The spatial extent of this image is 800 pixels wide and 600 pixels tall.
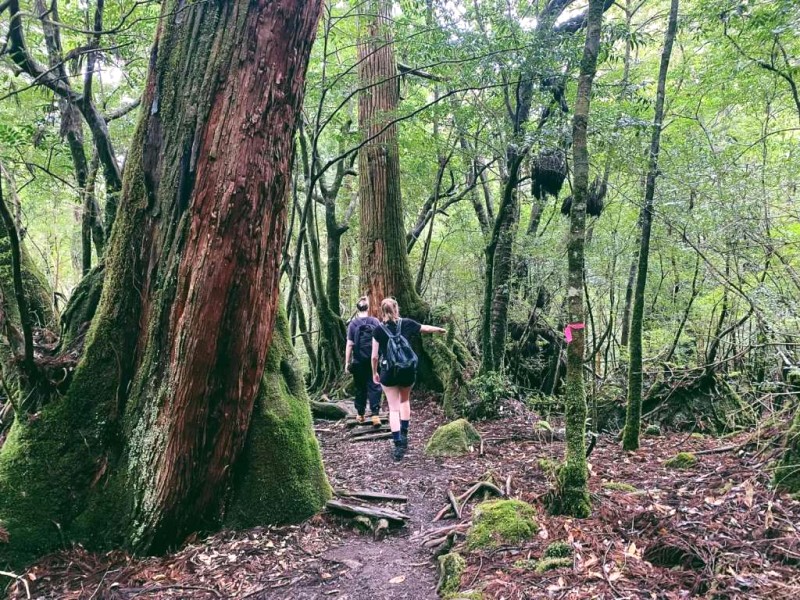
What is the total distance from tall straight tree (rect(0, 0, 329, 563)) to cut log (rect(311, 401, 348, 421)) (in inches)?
158

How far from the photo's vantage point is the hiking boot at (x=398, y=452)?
5.95 meters

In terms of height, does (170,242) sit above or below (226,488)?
above

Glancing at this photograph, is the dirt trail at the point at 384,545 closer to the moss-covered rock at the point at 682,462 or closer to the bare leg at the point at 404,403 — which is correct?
the bare leg at the point at 404,403

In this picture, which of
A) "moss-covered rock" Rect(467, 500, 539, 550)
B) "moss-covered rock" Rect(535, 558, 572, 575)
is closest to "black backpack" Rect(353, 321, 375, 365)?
"moss-covered rock" Rect(467, 500, 539, 550)

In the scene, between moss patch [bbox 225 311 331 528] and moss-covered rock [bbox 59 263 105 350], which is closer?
moss patch [bbox 225 311 331 528]

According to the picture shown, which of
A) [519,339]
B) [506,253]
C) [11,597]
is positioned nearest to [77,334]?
[11,597]

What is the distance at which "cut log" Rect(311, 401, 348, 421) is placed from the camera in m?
8.35

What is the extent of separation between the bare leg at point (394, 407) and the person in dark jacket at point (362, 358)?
1.42 metres

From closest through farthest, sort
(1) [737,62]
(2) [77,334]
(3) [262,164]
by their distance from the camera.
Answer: (3) [262,164] → (2) [77,334] → (1) [737,62]

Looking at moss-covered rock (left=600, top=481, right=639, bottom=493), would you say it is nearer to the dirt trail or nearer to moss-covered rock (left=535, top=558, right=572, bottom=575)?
moss-covered rock (left=535, top=558, right=572, bottom=575)

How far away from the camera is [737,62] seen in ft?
24.3

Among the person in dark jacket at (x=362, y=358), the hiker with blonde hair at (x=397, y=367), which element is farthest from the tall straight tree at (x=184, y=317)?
the person in dark jacket at (x=362, y=358)

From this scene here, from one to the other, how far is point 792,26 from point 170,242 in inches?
282

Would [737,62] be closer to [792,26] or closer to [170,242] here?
[792,26]
